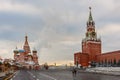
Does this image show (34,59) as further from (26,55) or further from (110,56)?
(110,56)

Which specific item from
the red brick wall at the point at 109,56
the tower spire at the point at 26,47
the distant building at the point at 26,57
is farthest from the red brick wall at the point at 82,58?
the tower spire at the point at 26,47

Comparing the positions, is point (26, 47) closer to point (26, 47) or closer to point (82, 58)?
point (26, 47)

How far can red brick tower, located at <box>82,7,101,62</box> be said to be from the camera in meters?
140

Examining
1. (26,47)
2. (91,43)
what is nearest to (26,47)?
(26,47)

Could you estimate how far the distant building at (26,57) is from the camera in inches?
6363

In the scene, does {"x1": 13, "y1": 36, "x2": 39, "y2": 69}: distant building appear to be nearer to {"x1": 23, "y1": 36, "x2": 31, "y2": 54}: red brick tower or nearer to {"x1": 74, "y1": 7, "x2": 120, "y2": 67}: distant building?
{"x1": 23, "y1": 36, "x2": 31, "y2": 54}: red brick tower

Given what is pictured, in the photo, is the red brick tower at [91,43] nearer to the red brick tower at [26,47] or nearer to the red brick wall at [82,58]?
the red brick wall at [82,58]

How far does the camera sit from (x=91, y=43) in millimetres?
140125

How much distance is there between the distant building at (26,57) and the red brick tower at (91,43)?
3316 cm

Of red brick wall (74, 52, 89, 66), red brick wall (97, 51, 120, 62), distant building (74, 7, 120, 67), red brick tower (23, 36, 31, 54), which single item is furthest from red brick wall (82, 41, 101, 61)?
red brick tower (23, 36, 31, 54)

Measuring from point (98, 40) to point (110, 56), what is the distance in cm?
2478

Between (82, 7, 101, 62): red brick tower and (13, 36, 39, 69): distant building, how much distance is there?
33158 mm

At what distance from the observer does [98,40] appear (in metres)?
144

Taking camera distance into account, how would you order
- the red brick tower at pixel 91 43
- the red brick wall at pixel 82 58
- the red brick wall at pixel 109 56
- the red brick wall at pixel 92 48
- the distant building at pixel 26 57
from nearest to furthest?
the red brick wall at pixel 109 56 → the red brick wall at pixel 82 58 → the red brick wall at pixel 92 48 → the red brick tower at pixel 91 43 → the distant building at pixel 26 57
